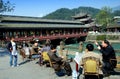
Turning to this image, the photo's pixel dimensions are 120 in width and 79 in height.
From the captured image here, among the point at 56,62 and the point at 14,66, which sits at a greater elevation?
the point at 56,62

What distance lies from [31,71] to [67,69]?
2.85 meters

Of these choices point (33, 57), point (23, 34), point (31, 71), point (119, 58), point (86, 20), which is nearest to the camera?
point (119, 58)

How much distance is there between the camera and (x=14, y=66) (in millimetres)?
14648

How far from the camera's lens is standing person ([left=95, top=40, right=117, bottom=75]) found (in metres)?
9.09

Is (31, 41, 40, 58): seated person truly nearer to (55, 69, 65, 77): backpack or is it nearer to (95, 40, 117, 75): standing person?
(55, 69, 65, 77): backpack

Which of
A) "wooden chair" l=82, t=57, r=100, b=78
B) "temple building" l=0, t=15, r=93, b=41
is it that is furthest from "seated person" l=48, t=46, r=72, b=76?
"temple building" l=0, t=15, r=93, b=41

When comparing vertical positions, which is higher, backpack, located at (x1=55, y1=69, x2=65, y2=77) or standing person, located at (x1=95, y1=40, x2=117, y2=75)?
standing person, located at (x1=95, y1=40, x2=117, y2=75)

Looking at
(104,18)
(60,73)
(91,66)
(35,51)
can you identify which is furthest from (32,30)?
(91,66)

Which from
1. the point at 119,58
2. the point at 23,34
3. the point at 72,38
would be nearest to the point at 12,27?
the point at 23,34

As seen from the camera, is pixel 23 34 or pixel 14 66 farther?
pixel 23 34

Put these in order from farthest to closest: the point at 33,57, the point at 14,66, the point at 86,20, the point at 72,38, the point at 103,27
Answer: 1. the point at 86,20
2. the point at 103,27
3. the point at 72,38
4. the point at 33,57
5. the point at 14,66

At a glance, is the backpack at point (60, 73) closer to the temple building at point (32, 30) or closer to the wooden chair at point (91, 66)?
the wooden chair at point (91, 66)

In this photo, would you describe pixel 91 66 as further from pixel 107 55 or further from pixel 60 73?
pixel 60 73

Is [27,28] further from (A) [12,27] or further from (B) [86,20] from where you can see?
(B) [86,20]
